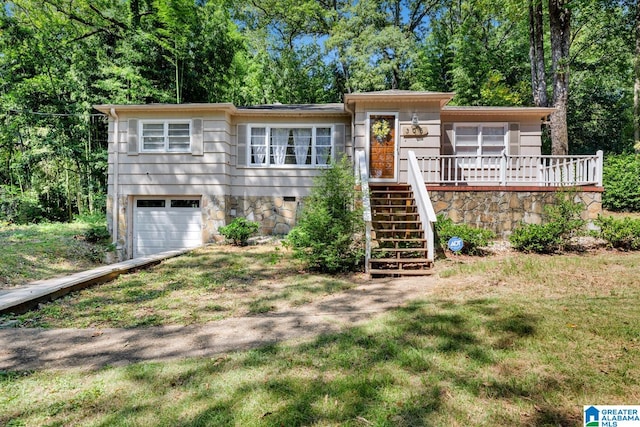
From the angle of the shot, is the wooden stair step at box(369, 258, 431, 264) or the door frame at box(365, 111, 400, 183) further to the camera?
the door frame at box(365, 111, 400, 183)

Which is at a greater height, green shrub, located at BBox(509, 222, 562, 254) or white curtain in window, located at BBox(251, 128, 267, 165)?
white curtain in window, located at BBox(251, 128, 267, 165)

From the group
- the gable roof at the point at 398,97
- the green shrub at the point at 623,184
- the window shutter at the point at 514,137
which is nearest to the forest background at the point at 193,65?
the green shrub at the point at 623,184

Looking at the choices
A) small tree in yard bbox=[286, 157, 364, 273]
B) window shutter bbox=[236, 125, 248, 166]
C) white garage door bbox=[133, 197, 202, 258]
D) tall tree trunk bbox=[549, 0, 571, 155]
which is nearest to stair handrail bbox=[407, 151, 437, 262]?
small tree in yard bbox=[286, 157, 364, 273]

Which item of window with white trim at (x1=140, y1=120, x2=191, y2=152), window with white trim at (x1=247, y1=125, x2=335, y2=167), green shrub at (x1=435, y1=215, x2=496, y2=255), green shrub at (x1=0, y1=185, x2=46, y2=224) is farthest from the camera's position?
green shrub at (x1=0, y1=185, x2=46, y2=224)

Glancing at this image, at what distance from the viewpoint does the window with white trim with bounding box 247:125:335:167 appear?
36.9 ft

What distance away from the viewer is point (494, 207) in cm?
906

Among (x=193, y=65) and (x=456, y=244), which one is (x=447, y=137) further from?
(x=193, y=65)

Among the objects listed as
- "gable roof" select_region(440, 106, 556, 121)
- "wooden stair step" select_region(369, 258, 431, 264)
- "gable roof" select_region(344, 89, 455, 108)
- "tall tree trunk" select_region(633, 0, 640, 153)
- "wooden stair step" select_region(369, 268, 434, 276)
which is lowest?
"wooden stair step" select_region(369, 268, 434, 276)

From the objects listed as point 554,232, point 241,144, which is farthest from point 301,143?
point 554,232

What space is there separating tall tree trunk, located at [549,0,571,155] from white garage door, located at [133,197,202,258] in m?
12.5

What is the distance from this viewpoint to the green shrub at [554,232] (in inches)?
295

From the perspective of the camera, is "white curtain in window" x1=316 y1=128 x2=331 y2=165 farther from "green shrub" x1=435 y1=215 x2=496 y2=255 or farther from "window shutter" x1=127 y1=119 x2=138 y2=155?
"window shutter" x1=127 y1=119 x2=138 y2=155

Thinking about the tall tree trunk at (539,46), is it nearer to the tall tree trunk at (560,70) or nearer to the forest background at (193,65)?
the forest background at (193,65)

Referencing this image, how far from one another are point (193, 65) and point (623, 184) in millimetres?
16849
